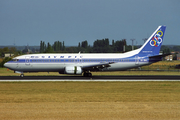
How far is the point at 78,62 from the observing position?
138ft

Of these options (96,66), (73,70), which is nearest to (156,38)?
(96,66)

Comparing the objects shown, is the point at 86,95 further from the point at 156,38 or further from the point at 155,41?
the point at 156,38

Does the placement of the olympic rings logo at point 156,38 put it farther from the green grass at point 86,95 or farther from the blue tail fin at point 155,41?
the green grass at point 86,95

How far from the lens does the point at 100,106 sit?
19188 millimetres

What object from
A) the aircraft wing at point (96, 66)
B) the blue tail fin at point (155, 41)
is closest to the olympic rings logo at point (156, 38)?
the blue tail fin at point (155, 41)

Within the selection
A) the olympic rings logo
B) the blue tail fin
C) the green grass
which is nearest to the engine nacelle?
the blue tail fin

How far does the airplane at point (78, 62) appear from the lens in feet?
136

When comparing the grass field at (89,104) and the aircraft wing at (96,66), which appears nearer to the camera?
the grass field at (89,104)

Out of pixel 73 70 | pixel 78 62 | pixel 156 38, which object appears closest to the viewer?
pixel 73 70

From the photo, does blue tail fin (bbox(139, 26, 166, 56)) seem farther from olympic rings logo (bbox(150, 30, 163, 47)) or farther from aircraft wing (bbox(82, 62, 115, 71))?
aircraft wing (bbox(82, 62, 115, 71))

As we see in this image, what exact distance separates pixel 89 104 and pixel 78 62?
2238 centimetres

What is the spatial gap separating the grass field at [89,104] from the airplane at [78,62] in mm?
14114

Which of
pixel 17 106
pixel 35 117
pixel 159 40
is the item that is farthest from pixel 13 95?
pixel 159 40

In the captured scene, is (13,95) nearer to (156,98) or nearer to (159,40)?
(156,98)
